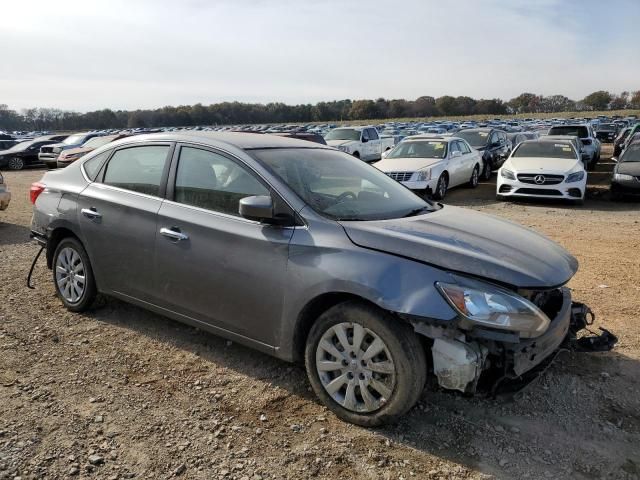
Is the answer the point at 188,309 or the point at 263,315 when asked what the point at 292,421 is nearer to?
the point at 263,315

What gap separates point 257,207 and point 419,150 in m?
11.1

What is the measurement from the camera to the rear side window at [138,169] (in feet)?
→ 13.3

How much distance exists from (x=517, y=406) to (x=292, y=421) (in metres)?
1.46

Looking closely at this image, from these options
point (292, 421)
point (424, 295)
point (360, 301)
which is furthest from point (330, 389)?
point (424, 295)

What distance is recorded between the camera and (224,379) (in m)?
3.61

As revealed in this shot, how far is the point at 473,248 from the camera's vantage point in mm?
3057

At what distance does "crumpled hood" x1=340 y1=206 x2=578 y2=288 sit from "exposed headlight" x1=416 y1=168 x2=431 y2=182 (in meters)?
8.53

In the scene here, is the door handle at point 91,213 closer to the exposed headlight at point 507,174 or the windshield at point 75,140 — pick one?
the exposed headlight at point 507,174

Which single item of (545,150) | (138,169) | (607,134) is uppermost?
(138,169)

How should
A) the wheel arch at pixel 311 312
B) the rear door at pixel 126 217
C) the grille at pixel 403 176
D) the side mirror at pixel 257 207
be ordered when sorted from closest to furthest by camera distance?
the wheel arch at pixel 311 312
the side mirror at pixel 257 207
the rear door at pixel 126 217
the grille at pixel 403 176

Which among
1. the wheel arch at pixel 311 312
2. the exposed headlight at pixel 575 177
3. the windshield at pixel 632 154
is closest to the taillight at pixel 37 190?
the wheel arch at pixel 311 312

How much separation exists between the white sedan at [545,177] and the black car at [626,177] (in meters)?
0.71

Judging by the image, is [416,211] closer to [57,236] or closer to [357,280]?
[357,280]

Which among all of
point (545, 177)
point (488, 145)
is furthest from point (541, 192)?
point (488, 145)
